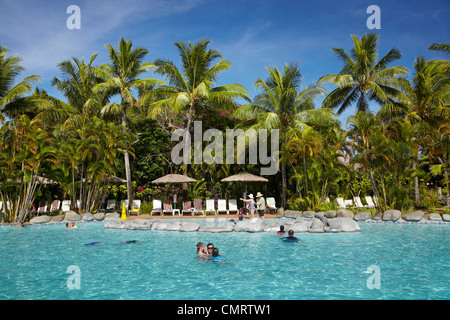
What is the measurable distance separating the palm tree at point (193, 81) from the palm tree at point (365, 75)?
6.09m

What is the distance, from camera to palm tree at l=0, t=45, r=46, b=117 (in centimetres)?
1758

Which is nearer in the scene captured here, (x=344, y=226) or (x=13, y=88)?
(x=344, y=226)

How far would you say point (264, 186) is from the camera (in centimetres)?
2070

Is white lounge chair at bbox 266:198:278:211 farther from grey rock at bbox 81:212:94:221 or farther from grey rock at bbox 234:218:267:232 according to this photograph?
grey rock at bbox 81:212:94:221

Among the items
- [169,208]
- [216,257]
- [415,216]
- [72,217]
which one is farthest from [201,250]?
[169,208]

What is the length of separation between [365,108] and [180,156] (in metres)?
12.2

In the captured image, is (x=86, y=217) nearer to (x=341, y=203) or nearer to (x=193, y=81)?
(x=193, y=81)

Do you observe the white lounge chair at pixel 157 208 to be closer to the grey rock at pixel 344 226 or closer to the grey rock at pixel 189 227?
the grey rock at pixel 189 227

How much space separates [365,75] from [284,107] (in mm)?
5844

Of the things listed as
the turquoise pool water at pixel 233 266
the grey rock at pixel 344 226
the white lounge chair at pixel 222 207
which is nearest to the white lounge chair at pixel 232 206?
the white lounge chair at pixel 222 207

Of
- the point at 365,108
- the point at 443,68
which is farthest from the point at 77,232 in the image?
the point at 443,68

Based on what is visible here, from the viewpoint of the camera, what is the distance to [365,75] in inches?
802

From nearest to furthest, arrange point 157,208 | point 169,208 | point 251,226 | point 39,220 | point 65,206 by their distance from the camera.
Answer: point 251,226
point 39,220
point 65,206
point 169,208
point 157,208
